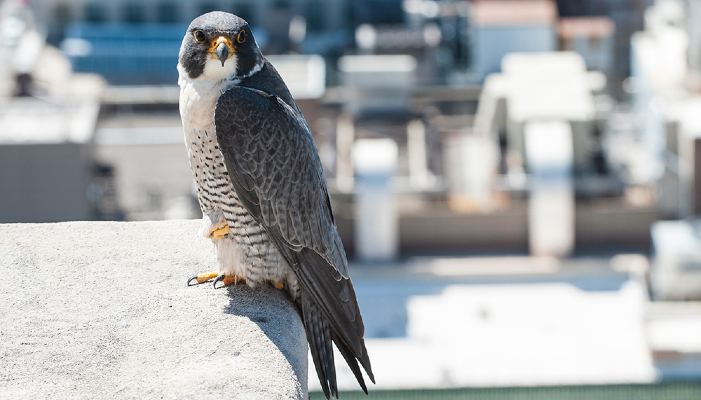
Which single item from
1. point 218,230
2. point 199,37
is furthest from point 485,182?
point 199,37

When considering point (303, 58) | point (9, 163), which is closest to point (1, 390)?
point (9, 163)

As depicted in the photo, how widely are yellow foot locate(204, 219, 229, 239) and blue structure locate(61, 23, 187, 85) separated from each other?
31.8m

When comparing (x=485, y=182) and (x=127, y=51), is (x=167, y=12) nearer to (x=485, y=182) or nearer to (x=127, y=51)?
(x=127, y=51)

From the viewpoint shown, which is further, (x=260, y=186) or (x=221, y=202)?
(x=221, y=202)

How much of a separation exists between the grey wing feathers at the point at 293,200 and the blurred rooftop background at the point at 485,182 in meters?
8.34

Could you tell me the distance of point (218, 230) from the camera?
3963 mm

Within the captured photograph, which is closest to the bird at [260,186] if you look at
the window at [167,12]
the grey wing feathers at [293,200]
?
the grey wing feathers at [293,200]

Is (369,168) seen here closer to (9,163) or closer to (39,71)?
(9,163)

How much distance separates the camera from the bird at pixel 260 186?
3.70m

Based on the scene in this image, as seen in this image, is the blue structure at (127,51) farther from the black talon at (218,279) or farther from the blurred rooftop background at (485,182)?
the black talon at (218,279)

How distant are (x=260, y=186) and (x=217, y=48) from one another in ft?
1.95

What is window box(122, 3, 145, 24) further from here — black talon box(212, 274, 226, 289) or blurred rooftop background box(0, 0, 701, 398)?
black talon box(212, 274, 226, 289)

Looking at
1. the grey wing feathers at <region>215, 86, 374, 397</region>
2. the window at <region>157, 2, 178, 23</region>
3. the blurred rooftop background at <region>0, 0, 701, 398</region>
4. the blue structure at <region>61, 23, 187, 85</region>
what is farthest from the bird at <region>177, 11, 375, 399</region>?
the window at <region>157, 2, 178, 23</region>

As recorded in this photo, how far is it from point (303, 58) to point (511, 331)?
14.9m
